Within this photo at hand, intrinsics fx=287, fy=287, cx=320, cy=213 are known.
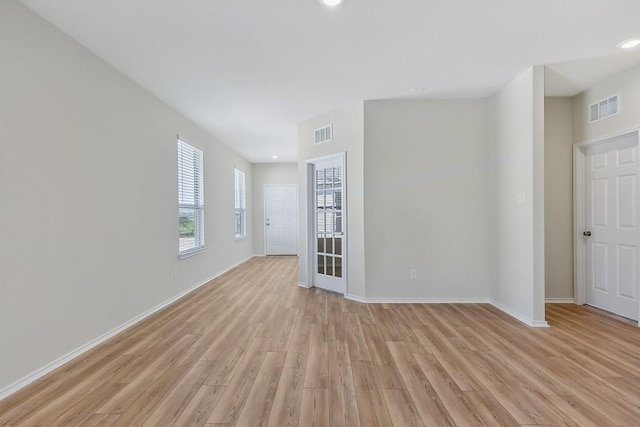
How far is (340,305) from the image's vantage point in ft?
12.6

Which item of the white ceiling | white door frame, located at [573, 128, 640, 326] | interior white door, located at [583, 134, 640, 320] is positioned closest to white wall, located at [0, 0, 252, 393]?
the white ceiling

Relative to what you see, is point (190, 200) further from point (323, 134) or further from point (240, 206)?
point (240, 206)

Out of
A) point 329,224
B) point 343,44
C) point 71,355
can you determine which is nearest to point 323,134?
point 329,224

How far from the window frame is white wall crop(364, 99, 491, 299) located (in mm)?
2811

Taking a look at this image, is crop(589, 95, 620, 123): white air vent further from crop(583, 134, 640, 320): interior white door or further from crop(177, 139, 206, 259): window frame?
crop(177, 139, 206, 259): window frame

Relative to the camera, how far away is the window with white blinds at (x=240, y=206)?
710 cm

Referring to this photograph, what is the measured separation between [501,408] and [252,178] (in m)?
7.50

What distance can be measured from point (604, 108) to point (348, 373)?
13.8 feet

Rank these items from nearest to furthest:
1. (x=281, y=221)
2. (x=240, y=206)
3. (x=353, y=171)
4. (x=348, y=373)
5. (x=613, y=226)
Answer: (x=348, y=373) < (x=613, y=226) < (x=353, y=171) < (x=240, y=206) < (x=281, y=221)

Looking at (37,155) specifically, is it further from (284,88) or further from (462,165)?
(462,165)

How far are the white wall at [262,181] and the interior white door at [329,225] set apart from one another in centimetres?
354

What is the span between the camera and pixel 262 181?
8266 millimetres

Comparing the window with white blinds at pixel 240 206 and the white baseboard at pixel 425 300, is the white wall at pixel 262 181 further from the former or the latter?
the white baseboard at pixel 425 300

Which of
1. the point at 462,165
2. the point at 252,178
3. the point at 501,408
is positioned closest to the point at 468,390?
the point at 501,408
